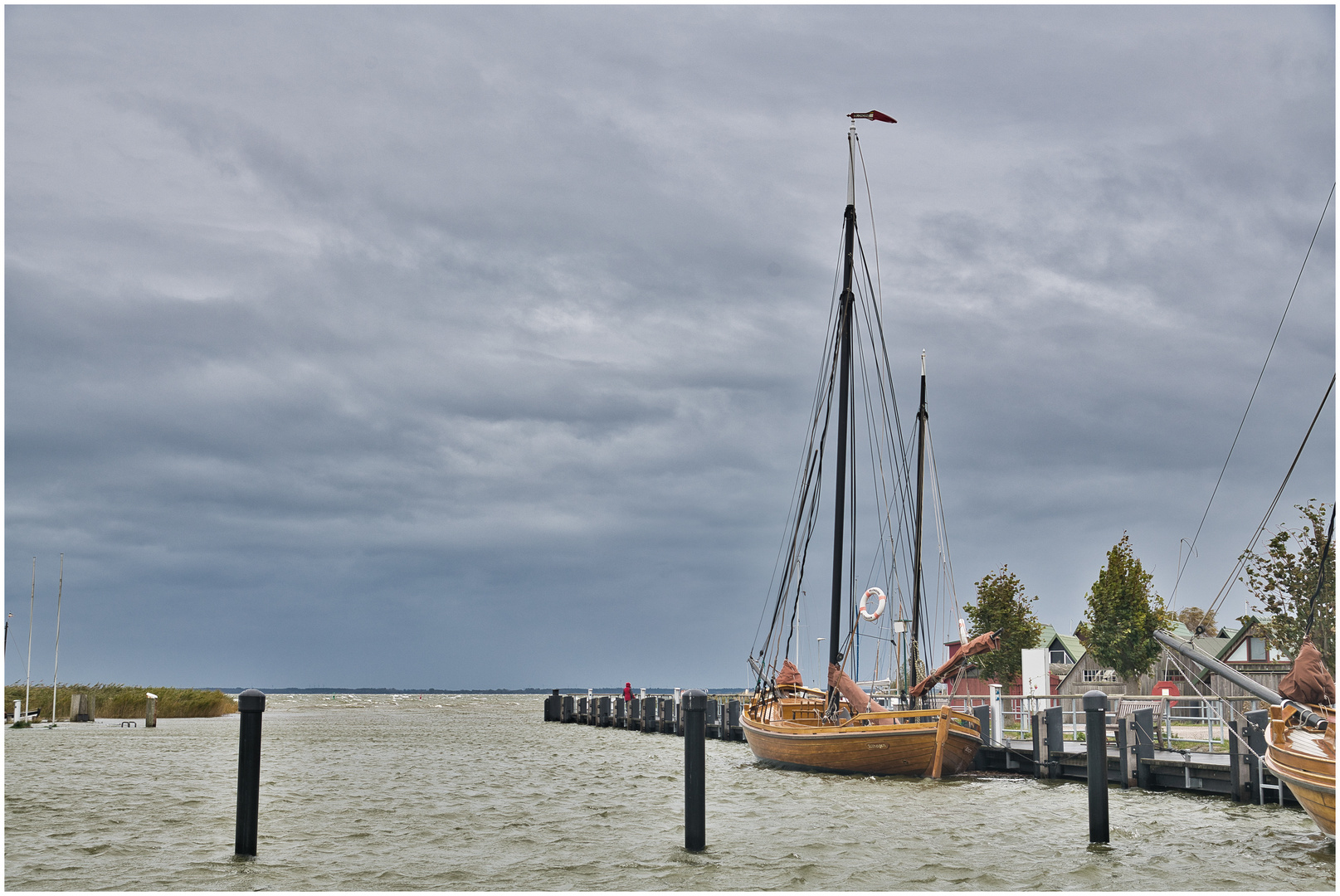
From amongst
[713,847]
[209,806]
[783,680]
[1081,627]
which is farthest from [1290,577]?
[209,806]

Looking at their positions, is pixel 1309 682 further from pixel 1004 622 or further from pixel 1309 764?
pixel 1004 622

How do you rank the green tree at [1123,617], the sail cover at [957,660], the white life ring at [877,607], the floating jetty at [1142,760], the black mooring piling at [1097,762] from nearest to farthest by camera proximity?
the black mooring piling at [1097,762] → the floating jetty at [1142,760] → the sail cover at [957,660] → the white life ring at [877,607] → the green tree at [1123,617]

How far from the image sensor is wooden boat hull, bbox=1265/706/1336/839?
12844mm

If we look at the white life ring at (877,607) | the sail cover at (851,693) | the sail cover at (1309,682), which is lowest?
the sail cover at (851,693)

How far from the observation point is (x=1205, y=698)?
67.1ft

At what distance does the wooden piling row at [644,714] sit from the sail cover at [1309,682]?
1177 inches

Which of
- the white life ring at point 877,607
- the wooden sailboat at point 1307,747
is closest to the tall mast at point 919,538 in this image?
the white life ring at point 877,607

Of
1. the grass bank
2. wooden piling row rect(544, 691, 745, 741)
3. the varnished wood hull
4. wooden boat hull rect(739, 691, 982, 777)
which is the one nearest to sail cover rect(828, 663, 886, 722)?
wooden boat hull rect(739, 691, 982, 777)

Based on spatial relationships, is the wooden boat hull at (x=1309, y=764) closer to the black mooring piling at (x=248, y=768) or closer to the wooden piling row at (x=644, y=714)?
the black mooring piling at (x=248, y=768)

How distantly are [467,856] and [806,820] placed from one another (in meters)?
6.30

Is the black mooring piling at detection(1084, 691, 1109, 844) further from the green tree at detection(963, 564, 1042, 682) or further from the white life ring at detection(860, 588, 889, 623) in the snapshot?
the green tree at detection(963, 564, 1042, 682)

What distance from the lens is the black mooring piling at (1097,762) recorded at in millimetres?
13617

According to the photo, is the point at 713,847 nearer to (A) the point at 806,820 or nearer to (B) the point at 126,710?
(A) the point at 806,820

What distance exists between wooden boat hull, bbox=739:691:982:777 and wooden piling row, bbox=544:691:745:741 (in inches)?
640
